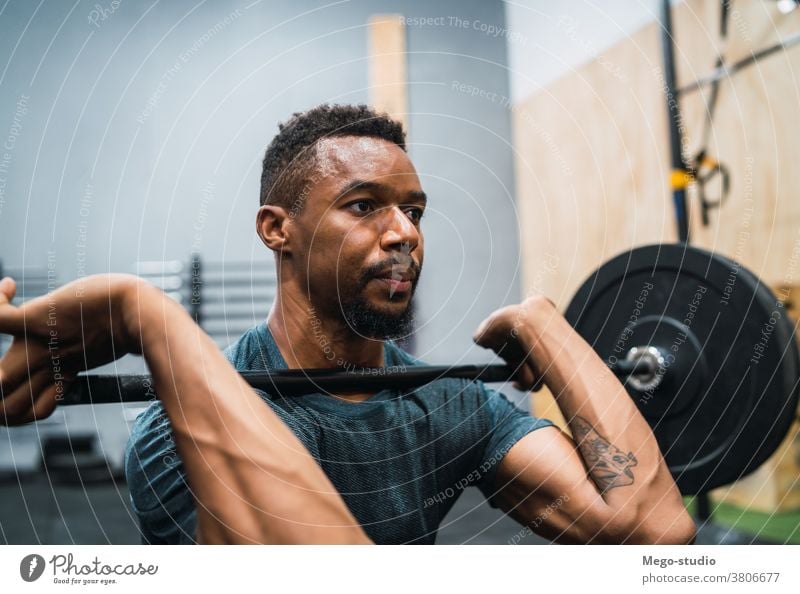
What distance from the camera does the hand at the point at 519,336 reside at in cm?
82

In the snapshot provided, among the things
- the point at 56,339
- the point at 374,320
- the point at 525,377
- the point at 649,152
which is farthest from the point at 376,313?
the point at 649,152

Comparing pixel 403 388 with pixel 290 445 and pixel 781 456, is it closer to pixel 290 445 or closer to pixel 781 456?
pixel 290 445

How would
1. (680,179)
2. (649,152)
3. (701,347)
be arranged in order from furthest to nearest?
1. (649,152)
2. (680,179)
3. (701,347)

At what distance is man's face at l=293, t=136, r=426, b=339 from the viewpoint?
715mm

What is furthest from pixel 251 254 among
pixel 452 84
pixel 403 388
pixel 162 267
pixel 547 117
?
pixel 547 117

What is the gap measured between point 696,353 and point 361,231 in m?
0.53

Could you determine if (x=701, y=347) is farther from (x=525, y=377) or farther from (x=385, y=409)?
(x=385, y=409)

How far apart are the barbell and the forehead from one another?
0.79 feet

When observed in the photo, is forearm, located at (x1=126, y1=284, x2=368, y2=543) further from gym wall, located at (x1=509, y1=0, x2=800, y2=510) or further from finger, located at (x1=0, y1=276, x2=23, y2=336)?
gym wall, located at (x1=509, y1=0, x2=800, y2=510)

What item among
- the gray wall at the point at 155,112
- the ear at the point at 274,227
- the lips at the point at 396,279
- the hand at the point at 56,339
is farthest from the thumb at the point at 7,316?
the lips at the point at 396,279

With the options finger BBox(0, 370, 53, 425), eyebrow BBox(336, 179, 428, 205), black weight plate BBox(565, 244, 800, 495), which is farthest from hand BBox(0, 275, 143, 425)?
black weight plate BBox(565, 244, 800, 495)

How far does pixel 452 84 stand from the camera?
1014 millimetres

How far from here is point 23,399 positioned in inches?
26.7
